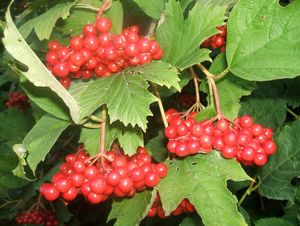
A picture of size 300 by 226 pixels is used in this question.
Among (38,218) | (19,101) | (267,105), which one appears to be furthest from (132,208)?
(19,101)

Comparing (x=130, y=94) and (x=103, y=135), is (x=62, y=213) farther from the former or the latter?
(x=130, y=94)

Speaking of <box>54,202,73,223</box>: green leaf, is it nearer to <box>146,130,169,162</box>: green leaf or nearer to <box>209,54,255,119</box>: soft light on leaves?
<box>146,130,169,162</box>: green leaf

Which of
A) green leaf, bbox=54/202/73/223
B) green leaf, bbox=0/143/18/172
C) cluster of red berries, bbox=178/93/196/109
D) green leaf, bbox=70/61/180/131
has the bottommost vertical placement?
green leaf, bbox=54/202/73/223

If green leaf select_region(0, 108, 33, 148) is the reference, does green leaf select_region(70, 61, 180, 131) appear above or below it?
above

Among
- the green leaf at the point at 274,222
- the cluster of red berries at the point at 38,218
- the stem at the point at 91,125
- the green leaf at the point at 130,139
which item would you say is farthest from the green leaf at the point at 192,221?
the cluster of red berries at the point at 38,218

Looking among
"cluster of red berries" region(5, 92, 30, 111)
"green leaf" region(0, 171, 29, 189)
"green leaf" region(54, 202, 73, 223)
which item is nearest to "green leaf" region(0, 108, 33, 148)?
"cluster of red berries" region(5, 92, 30, 111)

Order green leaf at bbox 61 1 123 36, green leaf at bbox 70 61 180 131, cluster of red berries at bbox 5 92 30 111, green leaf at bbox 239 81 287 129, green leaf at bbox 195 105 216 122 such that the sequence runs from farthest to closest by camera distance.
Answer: cluster of red berries at bbox 5 92 30 111
green leaf at bbox 239 81 287 129
green leaf at bbox 61 1 123 36
green leaf at bbox 195 105 216 122
green leaf at bbox 70 61 180 131

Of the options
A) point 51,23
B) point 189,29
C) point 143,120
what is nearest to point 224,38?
point 189,29

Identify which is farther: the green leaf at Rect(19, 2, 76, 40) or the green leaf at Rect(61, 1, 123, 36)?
→ the green leaf at Rect(61, 1, 123, 36)
